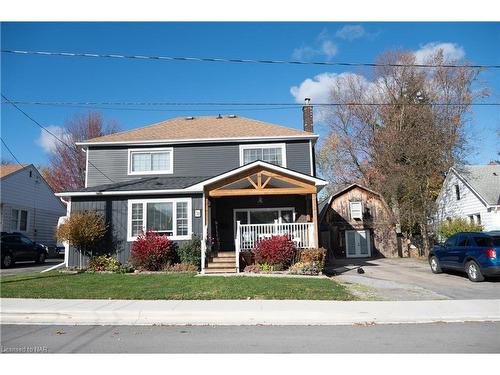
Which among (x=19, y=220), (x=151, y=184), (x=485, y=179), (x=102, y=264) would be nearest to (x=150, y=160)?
(x=151, y=184)

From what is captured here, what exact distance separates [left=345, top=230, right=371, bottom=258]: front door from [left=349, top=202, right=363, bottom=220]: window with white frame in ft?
3.41

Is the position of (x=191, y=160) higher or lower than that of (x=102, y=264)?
higher

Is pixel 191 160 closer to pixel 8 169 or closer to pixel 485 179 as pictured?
pixel 8 169

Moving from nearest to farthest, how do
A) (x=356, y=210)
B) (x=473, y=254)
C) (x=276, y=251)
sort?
1. (x=473, y=254)
2. (x=276, y=251)
3. (x=356, y=210)

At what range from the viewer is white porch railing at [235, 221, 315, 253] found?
16.2 meters

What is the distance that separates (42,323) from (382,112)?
102ft

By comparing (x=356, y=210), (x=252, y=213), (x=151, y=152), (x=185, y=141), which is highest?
(x=185, y=141)

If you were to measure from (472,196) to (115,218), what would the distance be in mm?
22955

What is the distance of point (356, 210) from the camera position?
28797 mm

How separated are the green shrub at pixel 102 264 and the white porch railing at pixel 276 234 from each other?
525 cm

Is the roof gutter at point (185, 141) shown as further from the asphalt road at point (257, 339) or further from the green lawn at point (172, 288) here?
the asphalt road at point (257, 339)

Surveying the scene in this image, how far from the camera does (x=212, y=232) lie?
18.4 m

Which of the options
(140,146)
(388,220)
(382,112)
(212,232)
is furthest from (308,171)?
(382,112)

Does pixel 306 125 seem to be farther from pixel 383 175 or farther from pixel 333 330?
pixel 333 330
